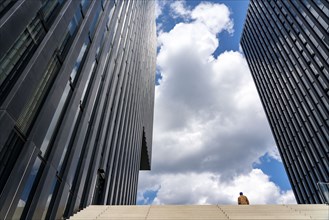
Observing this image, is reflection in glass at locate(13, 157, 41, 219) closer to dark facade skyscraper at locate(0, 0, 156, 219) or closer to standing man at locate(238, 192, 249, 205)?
dark facade skyscraper at locate(0, 0, 156, 219)

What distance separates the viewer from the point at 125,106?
29875 millimetres

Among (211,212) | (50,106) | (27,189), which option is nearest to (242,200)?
(211,212)

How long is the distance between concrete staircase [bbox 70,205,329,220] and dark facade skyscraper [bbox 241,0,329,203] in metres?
34.9

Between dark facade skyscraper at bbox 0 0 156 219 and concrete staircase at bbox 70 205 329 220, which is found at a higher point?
dark facade skyscraper at bbox 0 0 156 219

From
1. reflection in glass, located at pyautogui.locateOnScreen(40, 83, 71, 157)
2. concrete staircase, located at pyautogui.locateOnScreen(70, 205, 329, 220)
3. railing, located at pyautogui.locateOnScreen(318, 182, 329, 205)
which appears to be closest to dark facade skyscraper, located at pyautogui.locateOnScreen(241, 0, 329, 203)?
railing, located at pyautogui.locateOnScreen(318, 182, 329, 205)

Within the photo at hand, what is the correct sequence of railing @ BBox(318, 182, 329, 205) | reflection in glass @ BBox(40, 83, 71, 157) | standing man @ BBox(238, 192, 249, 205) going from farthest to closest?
standing man @ BBox(238, 192, 249, 205) → railing @ BBox(318, 182, 329, 205) → reflection in glass @ BBox(40, 83, 71, 157)

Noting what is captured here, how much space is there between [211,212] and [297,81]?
45587 mm

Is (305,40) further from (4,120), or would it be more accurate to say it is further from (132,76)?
(4,120)

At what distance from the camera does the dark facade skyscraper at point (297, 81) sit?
1609 inches

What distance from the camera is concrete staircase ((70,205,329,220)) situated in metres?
10.2

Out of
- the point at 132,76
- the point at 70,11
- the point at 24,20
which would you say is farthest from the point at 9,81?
the point at 132,76

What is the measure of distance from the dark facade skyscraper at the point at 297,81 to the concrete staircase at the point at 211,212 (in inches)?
1376

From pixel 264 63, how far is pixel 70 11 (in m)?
58.2

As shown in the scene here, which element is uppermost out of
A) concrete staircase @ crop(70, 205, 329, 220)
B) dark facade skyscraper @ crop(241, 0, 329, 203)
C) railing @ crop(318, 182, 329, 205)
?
dark facade skyscraper @ crop(241, 0, 329, 203)
